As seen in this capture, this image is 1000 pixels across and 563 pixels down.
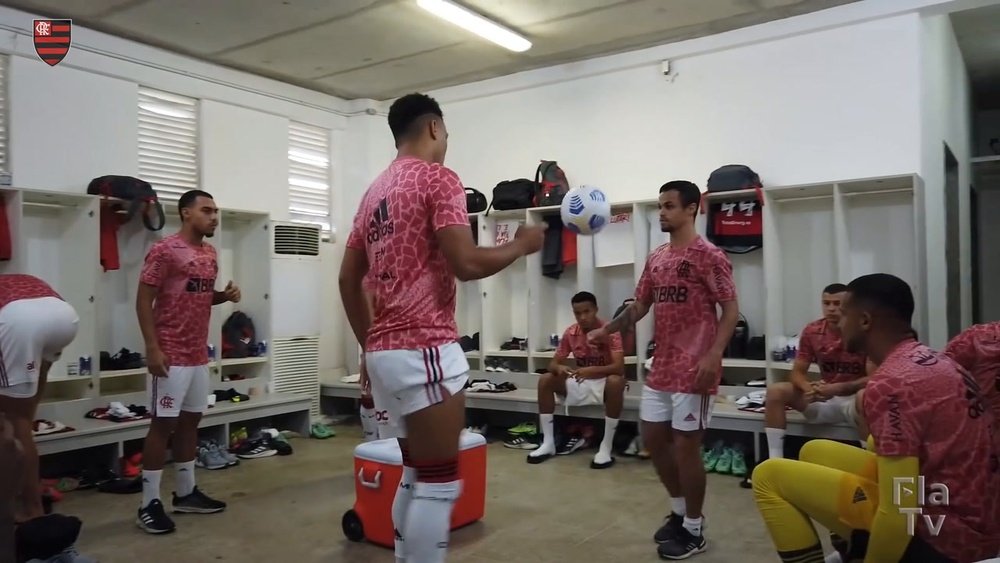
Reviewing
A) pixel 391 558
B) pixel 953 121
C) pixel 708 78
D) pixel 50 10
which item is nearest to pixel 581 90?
pixel 708 78

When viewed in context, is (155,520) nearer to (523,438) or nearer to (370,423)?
(370,423)

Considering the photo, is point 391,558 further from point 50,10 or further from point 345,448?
point 50,10

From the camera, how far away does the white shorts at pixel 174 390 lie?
3.61 metres

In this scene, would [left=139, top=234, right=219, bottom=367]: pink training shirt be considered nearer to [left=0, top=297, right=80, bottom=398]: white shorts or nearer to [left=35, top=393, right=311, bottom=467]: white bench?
[left=0, top=297, right=80, bottom=398]: white shorts

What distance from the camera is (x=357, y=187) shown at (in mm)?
7414

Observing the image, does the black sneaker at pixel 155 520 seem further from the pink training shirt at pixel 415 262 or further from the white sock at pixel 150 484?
the pink training shirt at pixel 415 262

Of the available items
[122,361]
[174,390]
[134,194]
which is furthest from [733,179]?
[122,361]

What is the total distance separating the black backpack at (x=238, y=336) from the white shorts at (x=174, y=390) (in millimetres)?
2317

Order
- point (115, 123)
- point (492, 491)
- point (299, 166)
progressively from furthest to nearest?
point (299, 166) → point (115, 123) → point (492, 491)

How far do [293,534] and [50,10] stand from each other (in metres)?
3.98

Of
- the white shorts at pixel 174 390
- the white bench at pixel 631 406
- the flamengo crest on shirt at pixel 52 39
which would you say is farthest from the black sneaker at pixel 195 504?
the flamengo crest on shirt at pixel 52 39

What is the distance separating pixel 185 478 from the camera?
12.8ft

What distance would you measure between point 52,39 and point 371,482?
4106 mm

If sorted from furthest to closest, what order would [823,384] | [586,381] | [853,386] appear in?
[586,381] → [823,384] → [853,386]
